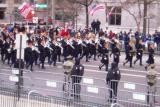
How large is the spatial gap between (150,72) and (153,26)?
1390 inches

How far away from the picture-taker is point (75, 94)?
18000 mm

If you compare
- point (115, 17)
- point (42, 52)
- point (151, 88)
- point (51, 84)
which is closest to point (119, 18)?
point (115, 17)

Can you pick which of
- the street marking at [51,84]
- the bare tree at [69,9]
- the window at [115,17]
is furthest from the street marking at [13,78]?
the window at [115,17]

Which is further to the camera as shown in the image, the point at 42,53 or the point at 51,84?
the point at 42,53

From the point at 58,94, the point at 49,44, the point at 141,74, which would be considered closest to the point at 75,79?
the point at 58,94

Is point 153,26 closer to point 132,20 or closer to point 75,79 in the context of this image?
point 132,20

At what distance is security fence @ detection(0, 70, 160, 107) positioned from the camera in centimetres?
1683

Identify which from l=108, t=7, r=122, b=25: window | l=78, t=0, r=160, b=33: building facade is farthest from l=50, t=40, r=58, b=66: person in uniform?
l=108, t=7, r=122, b=25: window

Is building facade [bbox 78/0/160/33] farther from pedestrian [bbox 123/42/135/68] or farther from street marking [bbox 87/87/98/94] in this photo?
street marking [bbox 87/87/98/94]

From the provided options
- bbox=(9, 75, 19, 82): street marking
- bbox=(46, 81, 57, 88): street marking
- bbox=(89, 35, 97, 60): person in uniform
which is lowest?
bbox=(46, 81, 57, 88): street marking

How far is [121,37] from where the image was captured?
4019 cm

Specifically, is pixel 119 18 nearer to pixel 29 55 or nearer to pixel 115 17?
pixel 115 17

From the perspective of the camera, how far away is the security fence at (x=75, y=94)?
16828 millimetres

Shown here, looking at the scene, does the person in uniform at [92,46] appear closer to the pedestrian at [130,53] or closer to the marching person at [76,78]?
the pedestrian at [130,53]
